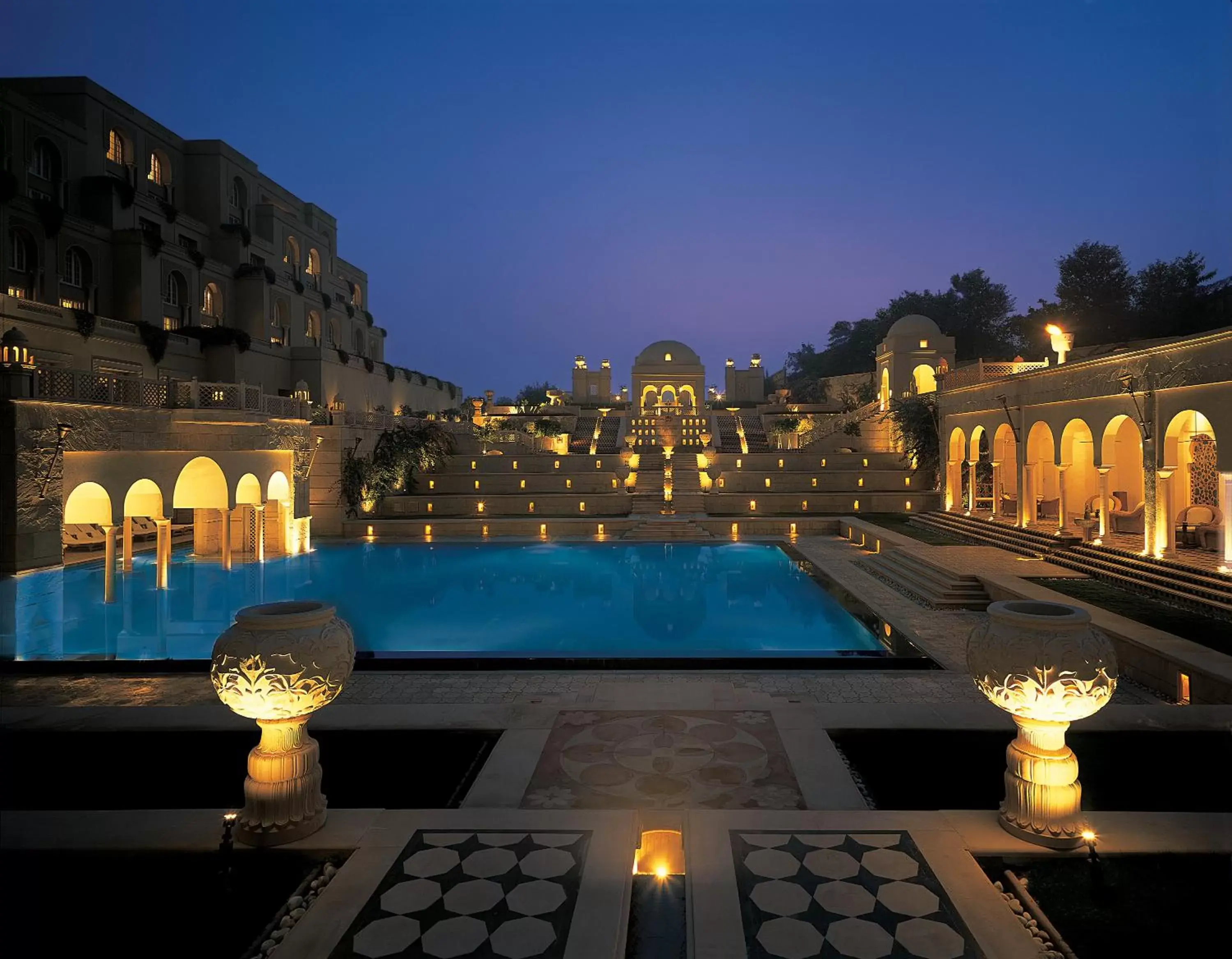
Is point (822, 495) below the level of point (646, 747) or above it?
above

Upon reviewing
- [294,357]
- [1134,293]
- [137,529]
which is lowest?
[137,529]

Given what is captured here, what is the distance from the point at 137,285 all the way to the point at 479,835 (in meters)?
25.4

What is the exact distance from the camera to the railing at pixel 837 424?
88.6 ft

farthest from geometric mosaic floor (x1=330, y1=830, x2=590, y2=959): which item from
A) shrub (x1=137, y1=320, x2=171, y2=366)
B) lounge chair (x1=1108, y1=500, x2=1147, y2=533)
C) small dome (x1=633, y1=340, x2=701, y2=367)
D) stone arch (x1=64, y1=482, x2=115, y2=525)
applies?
small dome (x1=633, y1=340, x2=701, y2=367)

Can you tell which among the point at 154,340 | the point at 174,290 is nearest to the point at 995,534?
the point at 154,340

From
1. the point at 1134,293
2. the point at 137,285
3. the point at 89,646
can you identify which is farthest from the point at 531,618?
the point at 1134,293

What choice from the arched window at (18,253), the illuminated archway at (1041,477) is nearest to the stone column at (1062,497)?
the illuminated archway at (1041,477)

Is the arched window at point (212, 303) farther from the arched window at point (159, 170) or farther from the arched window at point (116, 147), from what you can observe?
the arched window at point (116, 147)

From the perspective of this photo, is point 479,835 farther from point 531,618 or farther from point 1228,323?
point 1228,323

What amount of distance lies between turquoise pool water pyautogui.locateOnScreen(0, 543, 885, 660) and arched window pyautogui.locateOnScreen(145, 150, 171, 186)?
17805 millimetres

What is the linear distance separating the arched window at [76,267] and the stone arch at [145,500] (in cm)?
1084

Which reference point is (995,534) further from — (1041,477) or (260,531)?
(260,531)

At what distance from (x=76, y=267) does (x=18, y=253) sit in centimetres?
187

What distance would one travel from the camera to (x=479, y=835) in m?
4.09
